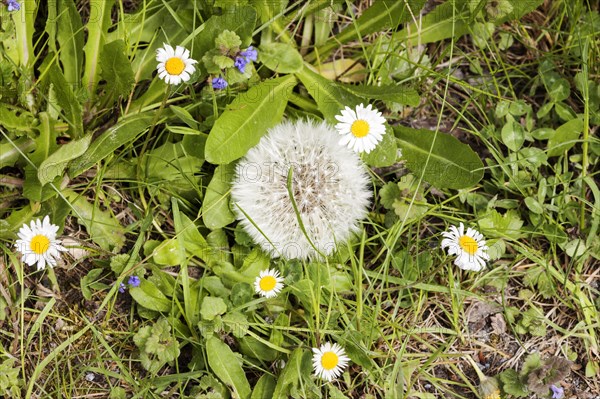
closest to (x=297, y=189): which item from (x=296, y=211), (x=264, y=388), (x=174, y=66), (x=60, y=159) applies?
(x=296, y=211)

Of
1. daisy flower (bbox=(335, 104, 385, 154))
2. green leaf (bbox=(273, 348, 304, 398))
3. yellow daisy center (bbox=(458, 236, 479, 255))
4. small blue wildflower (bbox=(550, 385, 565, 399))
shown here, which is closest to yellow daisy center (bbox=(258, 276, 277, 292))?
green leaf (bbox=(273, 348, 304, 398))

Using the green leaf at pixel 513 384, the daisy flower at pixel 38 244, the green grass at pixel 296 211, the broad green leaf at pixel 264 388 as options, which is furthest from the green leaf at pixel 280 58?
the green leaf at pixel 513 384

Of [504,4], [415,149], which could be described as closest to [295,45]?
[415,149]

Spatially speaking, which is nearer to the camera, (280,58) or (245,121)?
(245,121)

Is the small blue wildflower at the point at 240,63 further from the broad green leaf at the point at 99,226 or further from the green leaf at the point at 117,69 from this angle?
the broad green leaf at the point at 99,226

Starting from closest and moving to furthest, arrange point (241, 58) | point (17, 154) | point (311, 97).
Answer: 1. point (241, 58)
2. point (17, 154)
3. point (311, 97)

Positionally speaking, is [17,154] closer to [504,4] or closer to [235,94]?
[235,94]

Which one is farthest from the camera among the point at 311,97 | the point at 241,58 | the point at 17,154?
the point at 311,97

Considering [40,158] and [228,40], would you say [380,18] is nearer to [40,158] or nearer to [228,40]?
[228,40]
